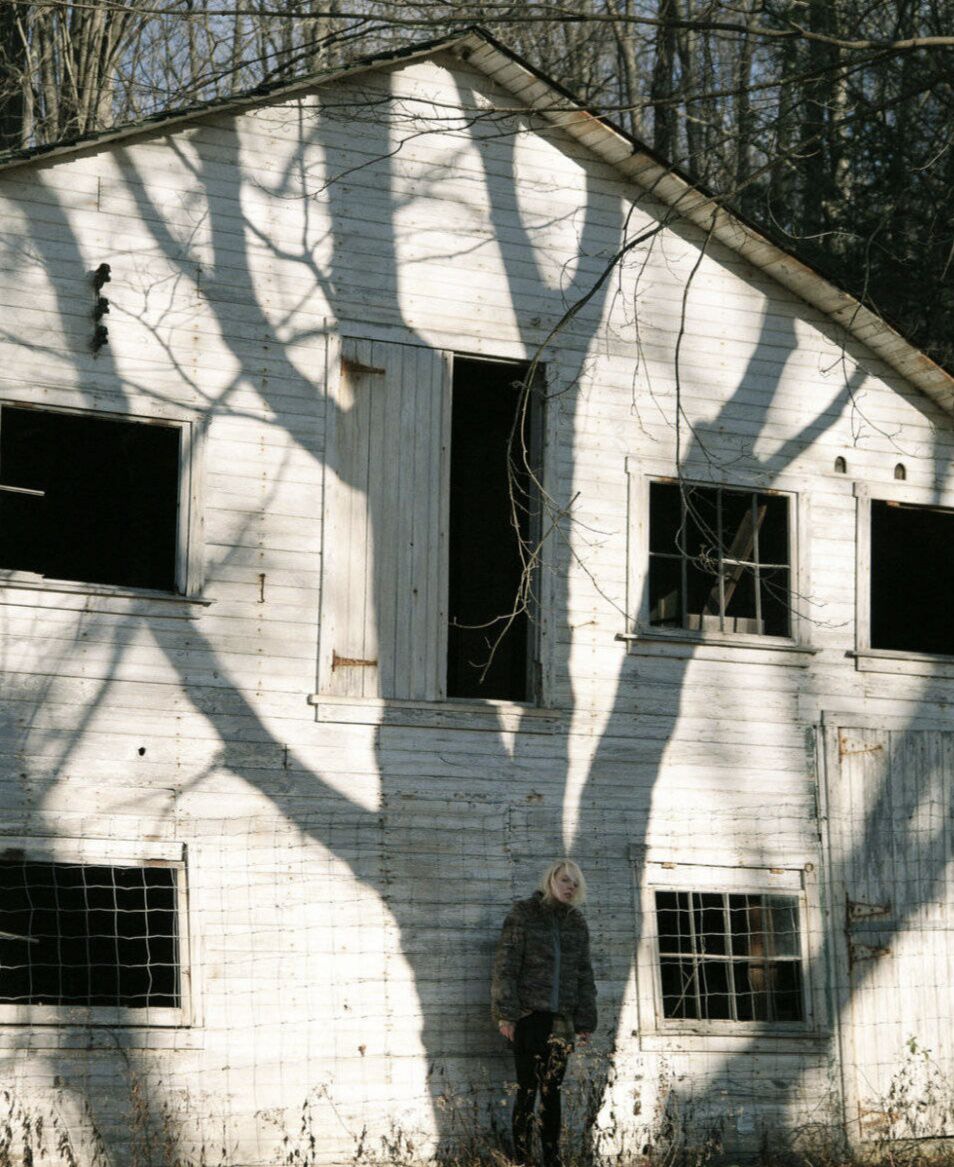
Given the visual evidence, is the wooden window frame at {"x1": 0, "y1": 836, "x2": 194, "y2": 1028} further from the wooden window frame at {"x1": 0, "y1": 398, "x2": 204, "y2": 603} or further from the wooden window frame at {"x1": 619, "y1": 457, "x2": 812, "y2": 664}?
the wooden window frame at {"x1": 619, "y1": 457, "x2": 812, "y2": 664}

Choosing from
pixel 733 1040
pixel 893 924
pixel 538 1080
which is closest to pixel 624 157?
pixel 893 924

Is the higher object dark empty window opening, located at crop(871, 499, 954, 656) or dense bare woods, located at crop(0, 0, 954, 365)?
dense bare woods, located at crop(0, 0, 954, 365)

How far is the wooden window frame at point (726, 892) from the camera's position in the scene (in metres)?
11.7

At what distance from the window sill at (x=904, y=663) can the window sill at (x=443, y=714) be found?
2553 millimetres

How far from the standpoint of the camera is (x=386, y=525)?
11.7 meters

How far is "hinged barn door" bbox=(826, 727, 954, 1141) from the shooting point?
12.2m

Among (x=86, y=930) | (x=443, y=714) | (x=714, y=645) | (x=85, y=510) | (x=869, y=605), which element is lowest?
(x=86, y=930)

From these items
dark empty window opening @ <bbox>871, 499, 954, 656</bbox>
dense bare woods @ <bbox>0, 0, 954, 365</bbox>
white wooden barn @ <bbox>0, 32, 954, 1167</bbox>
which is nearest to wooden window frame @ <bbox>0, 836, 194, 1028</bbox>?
white wooden barn @ <bbox>0, 32, 954, 1167</bbox>

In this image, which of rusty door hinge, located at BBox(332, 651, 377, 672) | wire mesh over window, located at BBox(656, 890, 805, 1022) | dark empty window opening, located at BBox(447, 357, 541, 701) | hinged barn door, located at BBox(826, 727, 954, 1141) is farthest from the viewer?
dark empty window opening, located at BBox(447, 357, 541, 701)

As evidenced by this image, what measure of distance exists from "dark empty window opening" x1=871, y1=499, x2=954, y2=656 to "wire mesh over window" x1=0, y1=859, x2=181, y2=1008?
7123mm

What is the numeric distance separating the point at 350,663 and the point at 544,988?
8.37 ft

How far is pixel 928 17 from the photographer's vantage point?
19.9 metres

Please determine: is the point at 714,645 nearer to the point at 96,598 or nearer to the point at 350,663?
the point at 350,663

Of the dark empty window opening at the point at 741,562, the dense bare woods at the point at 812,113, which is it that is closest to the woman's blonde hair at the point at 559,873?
the dark empty window opening at the point at 741,562
